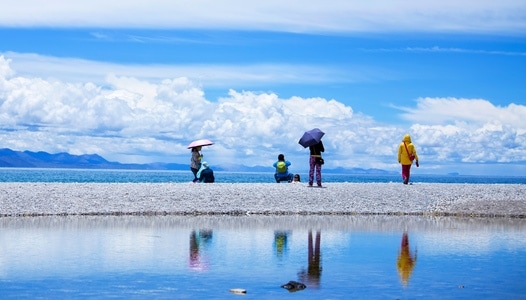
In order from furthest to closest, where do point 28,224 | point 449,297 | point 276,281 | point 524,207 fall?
point 524,207
point 28,224
point 276,281
point 449,297

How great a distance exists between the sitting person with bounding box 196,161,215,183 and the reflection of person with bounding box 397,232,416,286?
1809 centimetres

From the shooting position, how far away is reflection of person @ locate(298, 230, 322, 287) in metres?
13.6

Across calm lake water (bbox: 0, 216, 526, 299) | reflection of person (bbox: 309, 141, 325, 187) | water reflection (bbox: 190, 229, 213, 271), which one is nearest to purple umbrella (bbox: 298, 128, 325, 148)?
reflection of person (bbox: 309, 141, 325, 187)

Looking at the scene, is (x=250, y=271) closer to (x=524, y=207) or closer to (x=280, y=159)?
(x=524, y=207)

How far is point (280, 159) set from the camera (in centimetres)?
3884

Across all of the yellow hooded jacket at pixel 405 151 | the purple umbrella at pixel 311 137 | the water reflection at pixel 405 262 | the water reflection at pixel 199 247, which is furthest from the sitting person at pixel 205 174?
the water reflection at pixel 405 262

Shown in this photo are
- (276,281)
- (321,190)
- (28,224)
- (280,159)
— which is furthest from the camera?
(280,159)

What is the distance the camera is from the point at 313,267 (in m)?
15.2

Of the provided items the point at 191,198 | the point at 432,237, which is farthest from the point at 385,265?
the point at 191,198

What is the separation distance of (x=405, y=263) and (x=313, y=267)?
208 cm

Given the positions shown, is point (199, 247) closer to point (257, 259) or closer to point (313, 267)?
point (257, 259)

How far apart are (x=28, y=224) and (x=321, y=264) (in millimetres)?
11353

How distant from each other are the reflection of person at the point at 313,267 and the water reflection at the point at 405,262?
1.57m

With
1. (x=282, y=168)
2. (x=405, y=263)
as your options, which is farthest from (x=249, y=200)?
(x=405, y=263)
